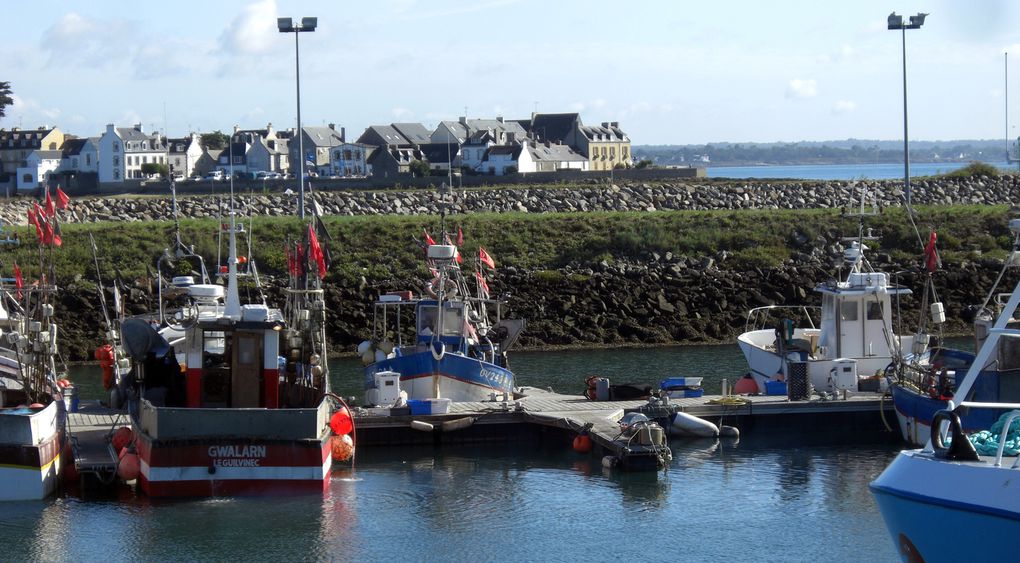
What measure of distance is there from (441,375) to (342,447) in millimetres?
3899

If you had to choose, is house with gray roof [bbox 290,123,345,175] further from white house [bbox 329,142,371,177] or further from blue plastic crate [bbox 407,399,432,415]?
blue plastic crate [bbox 407,399,432,415]

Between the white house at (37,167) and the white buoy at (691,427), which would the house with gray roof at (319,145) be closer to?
the white house at (37,167)

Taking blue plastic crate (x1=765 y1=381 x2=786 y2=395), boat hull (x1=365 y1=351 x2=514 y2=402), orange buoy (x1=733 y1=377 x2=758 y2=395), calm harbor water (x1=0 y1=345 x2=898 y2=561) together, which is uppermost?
boat hull (x1=365 y1=351 x2=514 y2=402)

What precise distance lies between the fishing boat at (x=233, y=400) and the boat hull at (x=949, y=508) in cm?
931

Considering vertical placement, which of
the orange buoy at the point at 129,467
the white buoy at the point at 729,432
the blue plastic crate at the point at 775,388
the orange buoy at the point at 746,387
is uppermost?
the blue plastic crate at the point at 775,388

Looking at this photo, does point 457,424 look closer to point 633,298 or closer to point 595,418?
point 595,418

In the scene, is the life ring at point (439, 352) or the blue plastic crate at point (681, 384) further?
the blue plastic crate at point (681, 384)

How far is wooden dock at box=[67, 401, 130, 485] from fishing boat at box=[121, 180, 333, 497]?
0.63 meters

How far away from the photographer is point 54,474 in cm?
→ 2103

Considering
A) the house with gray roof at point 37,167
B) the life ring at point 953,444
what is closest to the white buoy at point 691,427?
the life ring at point 953,444

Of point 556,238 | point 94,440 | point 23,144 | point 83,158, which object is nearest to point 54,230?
point 94,440

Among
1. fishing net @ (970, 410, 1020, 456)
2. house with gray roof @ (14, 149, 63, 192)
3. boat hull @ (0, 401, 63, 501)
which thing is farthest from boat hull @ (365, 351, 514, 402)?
house with gray roof @ (14, 149, 63, 192)

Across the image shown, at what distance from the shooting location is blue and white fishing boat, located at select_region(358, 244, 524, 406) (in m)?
26.8

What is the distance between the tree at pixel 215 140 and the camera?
102 m
